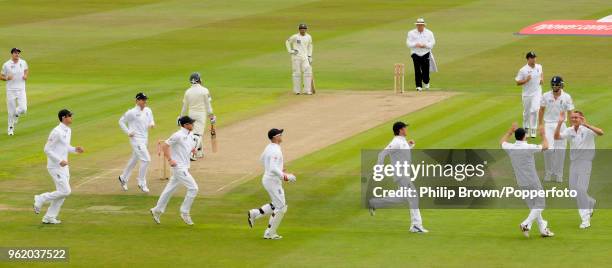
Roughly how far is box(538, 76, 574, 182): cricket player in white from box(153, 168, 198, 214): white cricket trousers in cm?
726

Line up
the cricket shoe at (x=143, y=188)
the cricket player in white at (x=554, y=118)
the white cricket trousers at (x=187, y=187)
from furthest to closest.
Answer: the cricket shoe at (x=143, y=188), the cricket player in white at (x=554, y=118), the white cricket trousers at (x=187, y=187)

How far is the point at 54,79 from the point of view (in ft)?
144

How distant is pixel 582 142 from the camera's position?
77.5 ft

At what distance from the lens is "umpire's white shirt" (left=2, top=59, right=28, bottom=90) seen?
114ft

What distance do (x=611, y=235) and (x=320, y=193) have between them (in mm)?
6197

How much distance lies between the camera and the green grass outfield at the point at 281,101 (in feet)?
73.7

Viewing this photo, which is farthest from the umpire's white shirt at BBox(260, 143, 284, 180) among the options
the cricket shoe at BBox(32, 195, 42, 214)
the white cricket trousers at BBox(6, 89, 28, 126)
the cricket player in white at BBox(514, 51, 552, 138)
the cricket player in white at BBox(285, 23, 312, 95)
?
the cricket player in white at BBox(285, 23, 312, 95)

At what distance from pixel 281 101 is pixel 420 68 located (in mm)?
4534

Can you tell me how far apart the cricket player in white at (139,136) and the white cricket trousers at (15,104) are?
7.84 metres

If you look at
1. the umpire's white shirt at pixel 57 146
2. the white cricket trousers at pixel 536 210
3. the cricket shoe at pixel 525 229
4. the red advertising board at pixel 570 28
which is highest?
the umpire's white shirt at pixel 57 146

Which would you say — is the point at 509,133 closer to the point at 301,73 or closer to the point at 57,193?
the point at 57,193

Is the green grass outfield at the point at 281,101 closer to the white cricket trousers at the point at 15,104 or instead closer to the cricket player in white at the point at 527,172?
the cricket player in white at the point at 527,172

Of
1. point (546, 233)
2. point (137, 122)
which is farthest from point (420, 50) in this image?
point (546, 233)


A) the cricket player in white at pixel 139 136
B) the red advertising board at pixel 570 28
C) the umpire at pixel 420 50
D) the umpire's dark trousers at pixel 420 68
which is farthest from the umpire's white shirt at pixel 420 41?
the red advertising board at pixel 570 28
